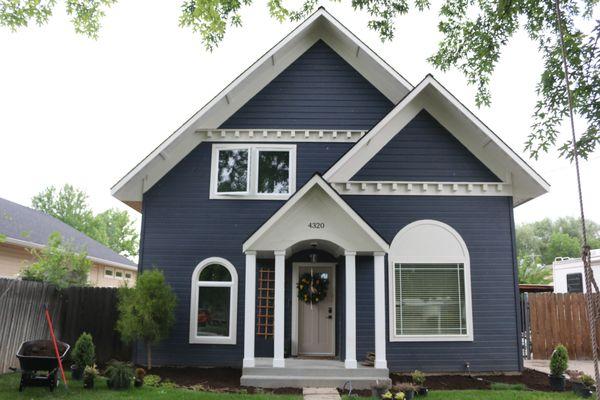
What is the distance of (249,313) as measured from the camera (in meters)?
9.38

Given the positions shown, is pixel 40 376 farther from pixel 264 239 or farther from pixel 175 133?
pixel 175 133

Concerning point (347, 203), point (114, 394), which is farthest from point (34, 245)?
point (347, 203)

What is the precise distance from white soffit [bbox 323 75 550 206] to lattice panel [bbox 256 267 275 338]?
2.59m

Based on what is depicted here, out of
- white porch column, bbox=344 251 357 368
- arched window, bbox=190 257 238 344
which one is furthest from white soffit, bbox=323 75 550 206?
arched window, bbox=190 257 238 344

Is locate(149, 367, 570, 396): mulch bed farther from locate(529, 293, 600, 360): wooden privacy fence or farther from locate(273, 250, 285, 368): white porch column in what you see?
locate(529, 293, 600, 360): wooden privacy fence

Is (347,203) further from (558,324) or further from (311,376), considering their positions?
(558,324)

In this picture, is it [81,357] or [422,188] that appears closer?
[81,357]

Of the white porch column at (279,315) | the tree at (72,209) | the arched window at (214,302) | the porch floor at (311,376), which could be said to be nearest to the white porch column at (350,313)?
the porch floor at (311,376)

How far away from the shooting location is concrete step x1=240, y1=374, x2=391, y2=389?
8867 mm

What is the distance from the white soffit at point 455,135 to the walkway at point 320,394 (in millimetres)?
4287

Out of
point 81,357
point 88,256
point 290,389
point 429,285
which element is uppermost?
point 88,256

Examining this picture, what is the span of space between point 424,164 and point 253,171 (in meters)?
3.93

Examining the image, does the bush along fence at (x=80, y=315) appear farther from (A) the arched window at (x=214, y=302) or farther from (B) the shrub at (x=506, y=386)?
(B) the shrub at (x=506, y=386)

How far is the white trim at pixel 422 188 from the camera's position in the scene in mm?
11008
